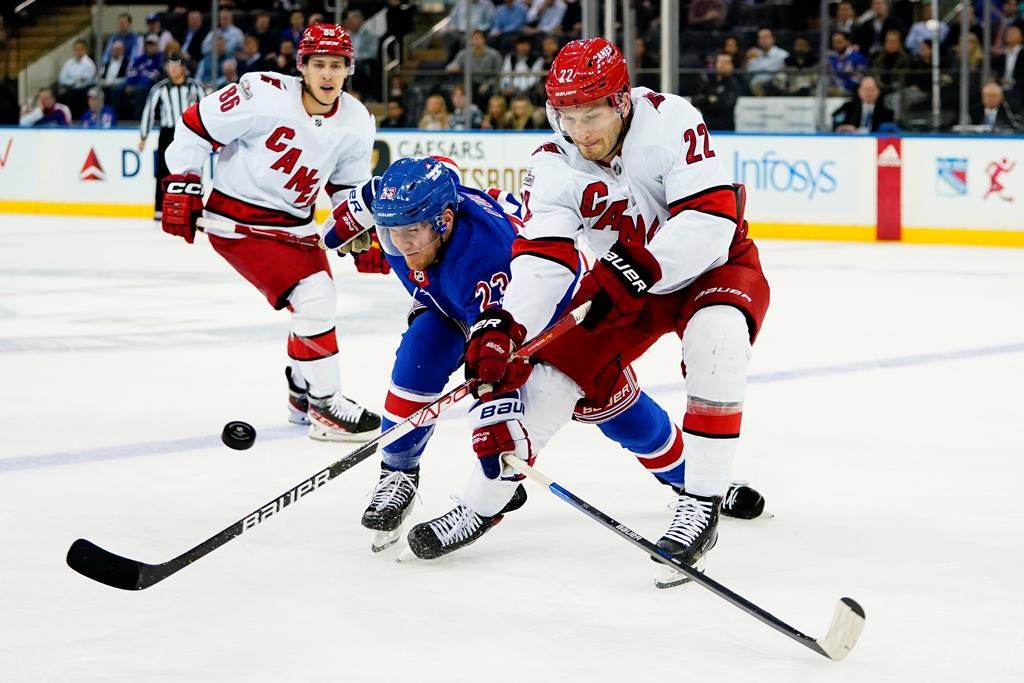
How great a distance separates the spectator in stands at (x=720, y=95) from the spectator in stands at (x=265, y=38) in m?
3.95

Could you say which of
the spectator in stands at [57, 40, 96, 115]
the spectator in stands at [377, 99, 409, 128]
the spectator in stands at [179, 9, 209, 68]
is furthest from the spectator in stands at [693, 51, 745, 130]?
the spectator in stands at [57, 40, 96, 115]

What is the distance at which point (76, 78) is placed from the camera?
13.4m

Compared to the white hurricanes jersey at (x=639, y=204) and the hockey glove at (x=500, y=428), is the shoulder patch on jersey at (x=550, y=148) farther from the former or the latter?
the hockey glove at (x=500, y=428)

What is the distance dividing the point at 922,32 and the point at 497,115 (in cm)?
295

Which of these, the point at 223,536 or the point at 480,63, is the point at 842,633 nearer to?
the point at 223,536

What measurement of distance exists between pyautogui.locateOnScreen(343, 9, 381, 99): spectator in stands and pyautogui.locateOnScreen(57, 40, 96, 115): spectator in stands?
2.29 metres

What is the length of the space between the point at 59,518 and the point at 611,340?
1.18m

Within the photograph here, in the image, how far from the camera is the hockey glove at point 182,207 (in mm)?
4336

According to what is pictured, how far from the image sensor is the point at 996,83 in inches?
386

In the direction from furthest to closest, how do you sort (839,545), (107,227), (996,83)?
(107,227)
(996,83)
(839,545)

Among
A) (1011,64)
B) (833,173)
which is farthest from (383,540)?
(1011,64)

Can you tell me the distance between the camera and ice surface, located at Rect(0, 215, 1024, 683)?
2.36 m

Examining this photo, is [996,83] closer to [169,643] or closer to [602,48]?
[602,48]

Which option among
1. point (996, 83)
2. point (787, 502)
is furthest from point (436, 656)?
point (996, 83)
